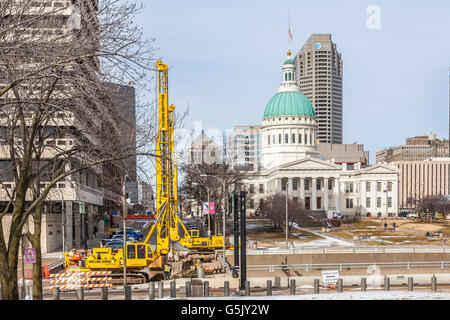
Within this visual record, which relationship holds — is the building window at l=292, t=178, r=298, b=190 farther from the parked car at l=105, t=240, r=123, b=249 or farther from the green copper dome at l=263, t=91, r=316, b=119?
the parked car at l=105, t=240, r=123, b=249

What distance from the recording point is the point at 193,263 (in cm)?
4997

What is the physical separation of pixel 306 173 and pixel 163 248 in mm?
102026

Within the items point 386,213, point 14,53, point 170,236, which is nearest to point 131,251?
point 170,236

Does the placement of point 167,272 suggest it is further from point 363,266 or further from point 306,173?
point 306,173

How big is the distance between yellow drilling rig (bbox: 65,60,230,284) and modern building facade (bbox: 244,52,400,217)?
8320 cm

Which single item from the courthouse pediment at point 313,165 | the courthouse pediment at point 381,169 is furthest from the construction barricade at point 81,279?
the courthouse pediment at point 381,169

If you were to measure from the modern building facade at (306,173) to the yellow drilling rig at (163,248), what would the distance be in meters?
83.2

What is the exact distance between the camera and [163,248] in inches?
1773

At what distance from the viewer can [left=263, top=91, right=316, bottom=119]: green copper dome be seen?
162875mm

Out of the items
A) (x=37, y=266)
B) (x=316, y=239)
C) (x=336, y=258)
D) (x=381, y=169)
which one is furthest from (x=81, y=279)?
(x=381, y=169)

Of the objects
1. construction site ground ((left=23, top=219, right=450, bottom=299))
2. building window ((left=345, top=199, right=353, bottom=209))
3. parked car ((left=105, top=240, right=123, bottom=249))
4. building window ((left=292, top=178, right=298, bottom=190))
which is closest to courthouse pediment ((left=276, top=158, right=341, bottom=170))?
building window ((left=292, top=178, right=298, bottom=190))
